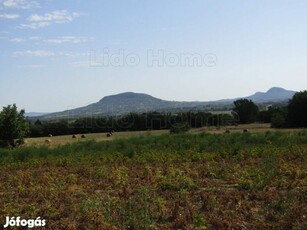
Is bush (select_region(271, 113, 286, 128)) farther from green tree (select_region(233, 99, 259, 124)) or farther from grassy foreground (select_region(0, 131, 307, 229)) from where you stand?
grassy foreground (select_region(0, 131, 307, 229))

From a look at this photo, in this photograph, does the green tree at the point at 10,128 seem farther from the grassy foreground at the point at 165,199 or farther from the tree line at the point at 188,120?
the grassy foreground at the point at 165,199

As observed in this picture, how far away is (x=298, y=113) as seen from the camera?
55.4 meters

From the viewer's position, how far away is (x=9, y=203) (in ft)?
28.6

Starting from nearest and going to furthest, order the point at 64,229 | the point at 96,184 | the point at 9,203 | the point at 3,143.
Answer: the point at 64,229, the point at 9,203, the point at 96,184, the point at 3,143

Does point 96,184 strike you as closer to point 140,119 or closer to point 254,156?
point 254,156

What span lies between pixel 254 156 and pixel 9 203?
11142 mm

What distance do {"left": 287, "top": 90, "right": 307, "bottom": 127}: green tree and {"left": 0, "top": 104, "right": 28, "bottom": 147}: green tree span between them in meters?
35.0

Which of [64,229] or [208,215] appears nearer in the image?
[64,229]

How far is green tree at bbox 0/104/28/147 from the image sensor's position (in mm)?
44625

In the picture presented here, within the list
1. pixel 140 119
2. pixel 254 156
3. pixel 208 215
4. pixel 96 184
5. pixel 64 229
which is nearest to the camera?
pixel 64 229

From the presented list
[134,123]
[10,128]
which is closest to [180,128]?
[134,123]

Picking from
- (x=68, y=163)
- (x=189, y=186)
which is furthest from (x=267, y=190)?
(x=68, y=163)

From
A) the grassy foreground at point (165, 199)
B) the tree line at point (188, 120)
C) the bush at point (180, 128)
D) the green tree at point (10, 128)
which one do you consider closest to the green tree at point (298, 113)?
the tree line at point (188, 120)

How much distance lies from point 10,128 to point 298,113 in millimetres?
37359
